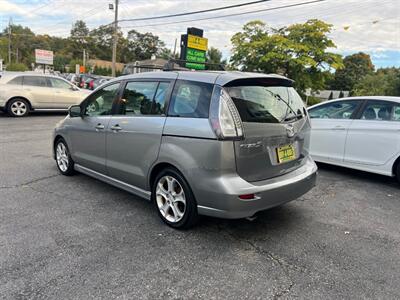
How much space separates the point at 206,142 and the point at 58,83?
11193 mm

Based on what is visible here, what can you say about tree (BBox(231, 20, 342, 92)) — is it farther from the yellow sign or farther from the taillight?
the taillight

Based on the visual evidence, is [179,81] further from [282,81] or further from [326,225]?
[326,225]

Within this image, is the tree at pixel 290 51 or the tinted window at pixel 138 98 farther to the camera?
the tree at pixel 290 51

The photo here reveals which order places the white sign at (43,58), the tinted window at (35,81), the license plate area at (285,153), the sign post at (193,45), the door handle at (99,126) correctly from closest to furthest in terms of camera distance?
the license plate area at (285,153) → the door handle at (99,126) → the tinted window at (35,81) → the sign post at (193,45) → the white sign at (43,58)

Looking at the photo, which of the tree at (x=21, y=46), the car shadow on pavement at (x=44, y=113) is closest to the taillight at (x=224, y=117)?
the car shadow on pavement at (x=44, y=113)

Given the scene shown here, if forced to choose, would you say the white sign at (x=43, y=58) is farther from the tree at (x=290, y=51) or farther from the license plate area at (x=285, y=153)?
the license plate area at (x=285, y=153)

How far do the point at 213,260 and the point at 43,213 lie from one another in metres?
2.11

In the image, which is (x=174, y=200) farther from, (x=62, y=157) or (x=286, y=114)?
(x=62, y=157)

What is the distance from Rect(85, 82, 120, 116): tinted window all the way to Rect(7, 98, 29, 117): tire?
27.9 ft

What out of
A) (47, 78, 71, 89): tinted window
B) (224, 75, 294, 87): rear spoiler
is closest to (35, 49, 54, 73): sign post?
(47, 78, 71, 89): tinted window

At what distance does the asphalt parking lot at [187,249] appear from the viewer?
97.7 inches

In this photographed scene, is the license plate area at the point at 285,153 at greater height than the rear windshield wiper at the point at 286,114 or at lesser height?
lesser

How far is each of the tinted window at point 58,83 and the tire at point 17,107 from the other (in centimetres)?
116

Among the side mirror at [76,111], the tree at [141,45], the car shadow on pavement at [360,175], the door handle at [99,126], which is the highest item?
the tree at [141,45]
